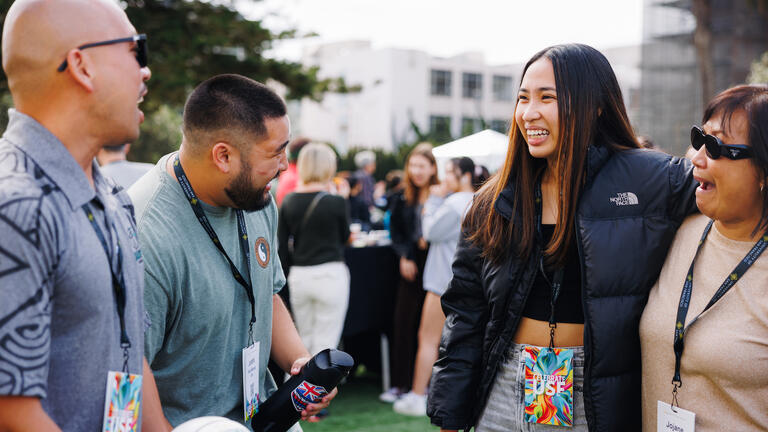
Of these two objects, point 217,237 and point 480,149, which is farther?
point 480,149

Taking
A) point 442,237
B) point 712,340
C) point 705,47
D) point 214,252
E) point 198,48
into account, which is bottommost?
point 442,237

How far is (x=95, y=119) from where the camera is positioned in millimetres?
1396

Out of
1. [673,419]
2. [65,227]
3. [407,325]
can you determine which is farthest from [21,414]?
[407,325]

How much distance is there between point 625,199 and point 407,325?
4435mm

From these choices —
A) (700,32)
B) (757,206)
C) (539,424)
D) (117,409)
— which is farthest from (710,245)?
(700,32)

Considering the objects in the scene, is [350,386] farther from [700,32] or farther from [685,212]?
[700,32]

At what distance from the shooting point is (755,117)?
80.1 inches

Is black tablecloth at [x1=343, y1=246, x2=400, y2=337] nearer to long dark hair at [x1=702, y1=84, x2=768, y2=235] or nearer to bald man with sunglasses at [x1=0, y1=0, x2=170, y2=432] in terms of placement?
long dark hair at [x1=702, y1=84, x2=768, y2=235]

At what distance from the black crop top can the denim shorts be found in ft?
0.38

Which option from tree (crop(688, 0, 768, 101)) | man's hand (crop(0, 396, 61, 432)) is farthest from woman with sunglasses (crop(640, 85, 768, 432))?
tree (crop(688, 0, 768, 101))

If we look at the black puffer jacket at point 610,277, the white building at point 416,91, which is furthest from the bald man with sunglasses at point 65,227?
the white building at point 416,91

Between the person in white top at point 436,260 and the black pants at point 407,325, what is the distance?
0.94 ft

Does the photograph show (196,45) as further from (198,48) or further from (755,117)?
(755,117)

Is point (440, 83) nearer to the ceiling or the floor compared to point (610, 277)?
nearer to the ceiling
